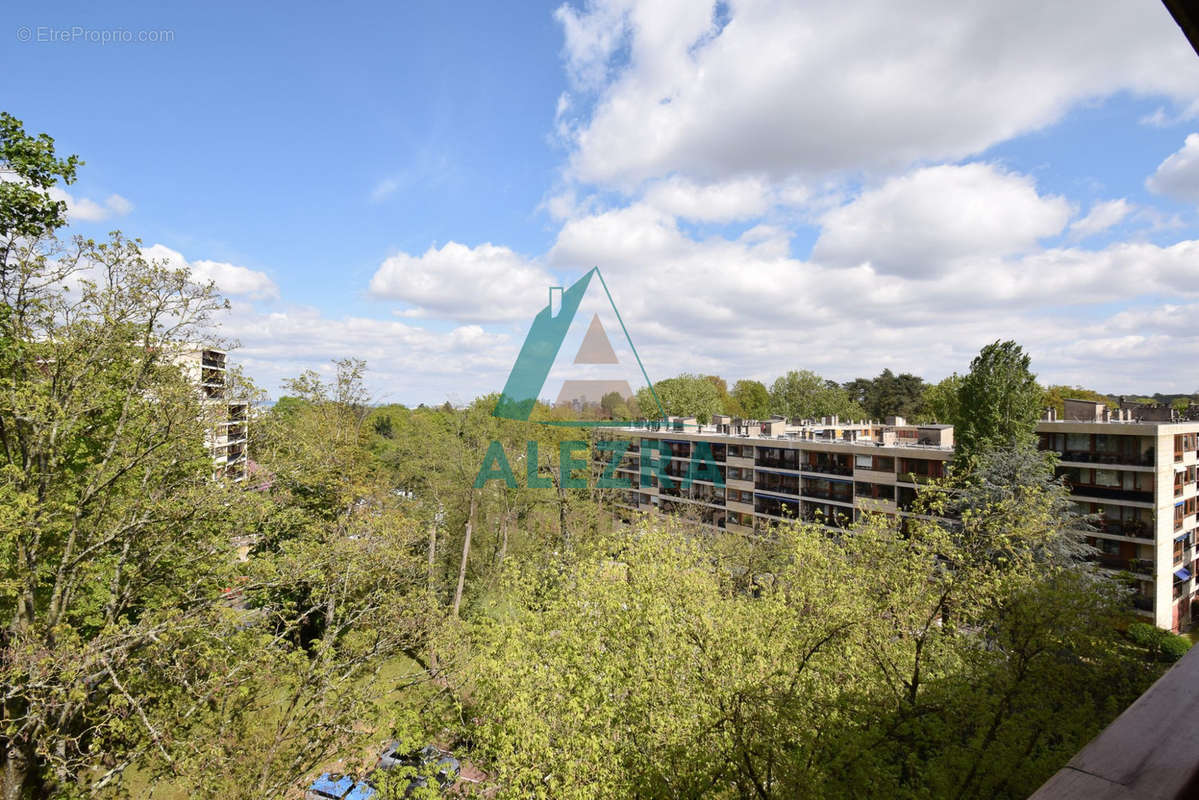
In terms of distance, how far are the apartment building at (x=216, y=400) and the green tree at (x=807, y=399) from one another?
213 ft

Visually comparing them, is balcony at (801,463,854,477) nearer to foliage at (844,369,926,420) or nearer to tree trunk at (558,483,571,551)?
tree trunk at (558,483,571,551)

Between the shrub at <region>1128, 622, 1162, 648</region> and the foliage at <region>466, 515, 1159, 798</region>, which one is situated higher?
the foliage at <region>466, 515, 1159, 798</region>

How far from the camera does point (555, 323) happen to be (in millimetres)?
30094

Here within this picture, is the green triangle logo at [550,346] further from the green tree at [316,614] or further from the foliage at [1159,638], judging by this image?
the foliage at [1159,638]

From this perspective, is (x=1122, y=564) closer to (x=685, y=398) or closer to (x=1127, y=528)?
(x=1127, y=528)

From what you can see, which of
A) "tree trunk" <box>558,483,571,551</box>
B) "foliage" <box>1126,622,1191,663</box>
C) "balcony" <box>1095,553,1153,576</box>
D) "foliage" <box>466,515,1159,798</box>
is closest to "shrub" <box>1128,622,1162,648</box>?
"foliage" <box>1126,622,1191,663</box>

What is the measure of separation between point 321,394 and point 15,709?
10.5 m

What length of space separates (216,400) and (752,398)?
80849 mm

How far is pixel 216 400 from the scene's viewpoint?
462 inches

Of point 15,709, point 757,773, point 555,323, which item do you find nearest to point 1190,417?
point 555,323

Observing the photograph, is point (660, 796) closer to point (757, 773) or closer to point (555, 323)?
point (757, 773)

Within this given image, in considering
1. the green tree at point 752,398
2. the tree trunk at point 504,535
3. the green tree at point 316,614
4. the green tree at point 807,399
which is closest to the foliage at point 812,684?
the green tree at point 316,614

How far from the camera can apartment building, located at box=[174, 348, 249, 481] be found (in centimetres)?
1143

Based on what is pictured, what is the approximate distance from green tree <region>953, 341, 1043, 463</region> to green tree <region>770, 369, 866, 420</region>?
4637cm
